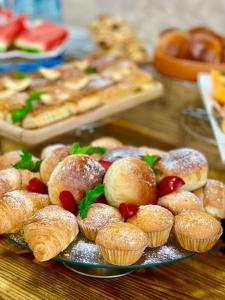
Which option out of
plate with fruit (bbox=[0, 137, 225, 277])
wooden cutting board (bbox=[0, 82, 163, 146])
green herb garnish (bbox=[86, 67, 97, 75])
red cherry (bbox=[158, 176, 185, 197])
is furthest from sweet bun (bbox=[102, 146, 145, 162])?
green herb garnish (bbox=[86, 67, 97, 75])

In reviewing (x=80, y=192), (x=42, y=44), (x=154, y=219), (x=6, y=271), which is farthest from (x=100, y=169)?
(x=42, y=44)

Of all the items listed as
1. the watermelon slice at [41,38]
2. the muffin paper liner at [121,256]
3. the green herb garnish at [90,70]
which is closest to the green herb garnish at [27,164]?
the muffin paper liner at [121,256]

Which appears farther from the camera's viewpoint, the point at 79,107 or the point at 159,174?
the point at 79,107

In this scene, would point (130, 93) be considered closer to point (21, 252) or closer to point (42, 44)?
point (42, 44)

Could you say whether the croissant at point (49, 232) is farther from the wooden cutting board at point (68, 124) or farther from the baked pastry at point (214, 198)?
the wooden cutting board at point (68, 124)

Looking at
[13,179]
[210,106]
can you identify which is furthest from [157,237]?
[210,106]
